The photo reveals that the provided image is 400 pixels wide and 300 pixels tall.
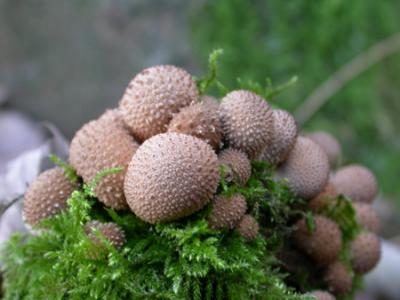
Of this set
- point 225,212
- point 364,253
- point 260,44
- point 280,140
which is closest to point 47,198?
point 225,212

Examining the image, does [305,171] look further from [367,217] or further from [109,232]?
[109,232]

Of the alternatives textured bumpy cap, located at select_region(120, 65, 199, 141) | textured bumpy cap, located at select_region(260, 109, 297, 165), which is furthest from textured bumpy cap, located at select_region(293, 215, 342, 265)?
textured bumpy cap, located at select_region(120, 65, 199, 141)

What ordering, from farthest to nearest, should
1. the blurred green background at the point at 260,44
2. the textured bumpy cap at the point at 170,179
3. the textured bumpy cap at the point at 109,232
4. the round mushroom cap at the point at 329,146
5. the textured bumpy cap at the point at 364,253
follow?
the blurred green background at the point at 260,44 < the round mushroom cap at the point at 329,146 < the textured bumpy cap at the point at 364,253 < the textured bumpy cap at the point at 109,232 < the textured bumpy cap at the point at 170,179

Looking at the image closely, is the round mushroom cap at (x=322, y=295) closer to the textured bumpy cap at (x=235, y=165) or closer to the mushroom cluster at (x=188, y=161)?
the mushroom cluster at (x=188, y=161)

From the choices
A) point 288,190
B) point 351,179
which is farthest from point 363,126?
point 288,190

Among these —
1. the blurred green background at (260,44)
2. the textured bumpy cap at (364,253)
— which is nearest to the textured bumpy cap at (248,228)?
the textured bumpy cap at (364,253)
